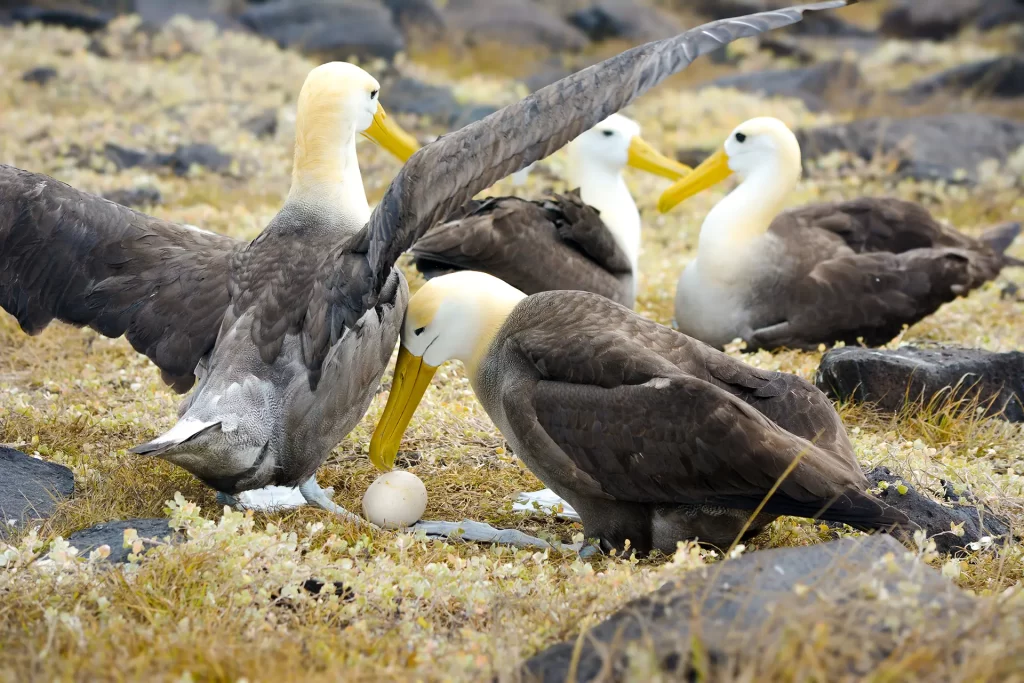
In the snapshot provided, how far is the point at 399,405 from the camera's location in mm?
4246

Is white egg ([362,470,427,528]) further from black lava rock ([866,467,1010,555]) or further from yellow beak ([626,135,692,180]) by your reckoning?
yellow beak ([626,135,692,180])

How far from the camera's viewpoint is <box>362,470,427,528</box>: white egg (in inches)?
154

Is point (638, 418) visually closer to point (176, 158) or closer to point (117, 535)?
point (117, 535)

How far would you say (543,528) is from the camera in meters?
4.18

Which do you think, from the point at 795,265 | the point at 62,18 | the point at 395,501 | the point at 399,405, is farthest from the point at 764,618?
the point at 62,18

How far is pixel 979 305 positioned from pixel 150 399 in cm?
538

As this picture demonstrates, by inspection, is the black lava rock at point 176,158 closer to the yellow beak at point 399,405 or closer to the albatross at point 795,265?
the albatross at point 795,265

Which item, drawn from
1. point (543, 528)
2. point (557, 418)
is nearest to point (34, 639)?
point (557, 418)

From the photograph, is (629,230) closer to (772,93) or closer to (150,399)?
(150,399)

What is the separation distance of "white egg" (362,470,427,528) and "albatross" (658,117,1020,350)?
3103 mm

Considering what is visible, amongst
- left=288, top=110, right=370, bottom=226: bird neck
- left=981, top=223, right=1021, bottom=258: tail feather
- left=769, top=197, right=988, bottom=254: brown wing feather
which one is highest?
left=288, top=110, right=370, bottom=226: bird neck

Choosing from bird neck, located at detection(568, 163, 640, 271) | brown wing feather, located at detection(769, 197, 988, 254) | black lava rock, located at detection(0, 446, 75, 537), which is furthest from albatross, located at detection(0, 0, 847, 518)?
brown wing feather, located at detection(769, 197, 988, 254)

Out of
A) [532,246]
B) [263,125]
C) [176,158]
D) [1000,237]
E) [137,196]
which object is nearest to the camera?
[532,246]

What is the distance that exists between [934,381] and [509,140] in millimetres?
2659
